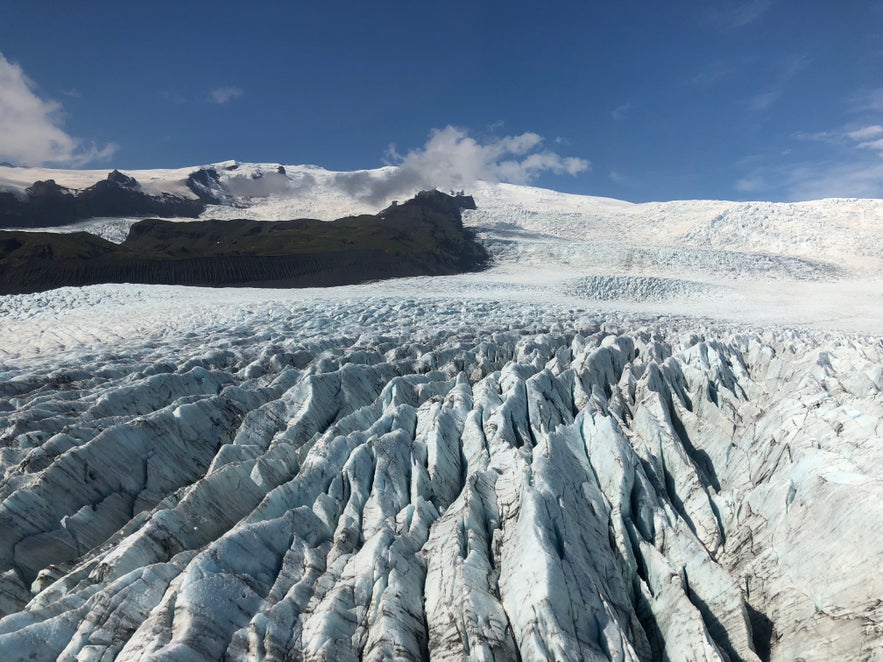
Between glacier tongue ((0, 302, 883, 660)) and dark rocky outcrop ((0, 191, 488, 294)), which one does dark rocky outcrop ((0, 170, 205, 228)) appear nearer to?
dark rocky outcrop ((0, 191, 488, 294))

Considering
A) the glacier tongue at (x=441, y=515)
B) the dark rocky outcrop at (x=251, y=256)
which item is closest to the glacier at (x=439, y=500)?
the glacier tongue at (x=441, y=515)

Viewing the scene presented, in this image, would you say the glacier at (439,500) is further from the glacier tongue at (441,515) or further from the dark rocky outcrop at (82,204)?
the dark rocky outcrop at (82,204)

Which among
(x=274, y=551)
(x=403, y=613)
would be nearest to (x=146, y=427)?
(x=274, y=551)

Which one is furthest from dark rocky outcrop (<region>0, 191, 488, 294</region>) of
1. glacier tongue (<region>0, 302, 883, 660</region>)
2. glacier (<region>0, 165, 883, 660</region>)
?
glacier tongue (<region>0, 302, 883, 660</region>)

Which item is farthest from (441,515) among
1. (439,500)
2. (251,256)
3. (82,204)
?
(82,204)

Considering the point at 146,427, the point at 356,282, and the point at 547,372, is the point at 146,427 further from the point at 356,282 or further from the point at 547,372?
the point at 356,282

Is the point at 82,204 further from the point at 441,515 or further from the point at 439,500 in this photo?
the point at 441,515
